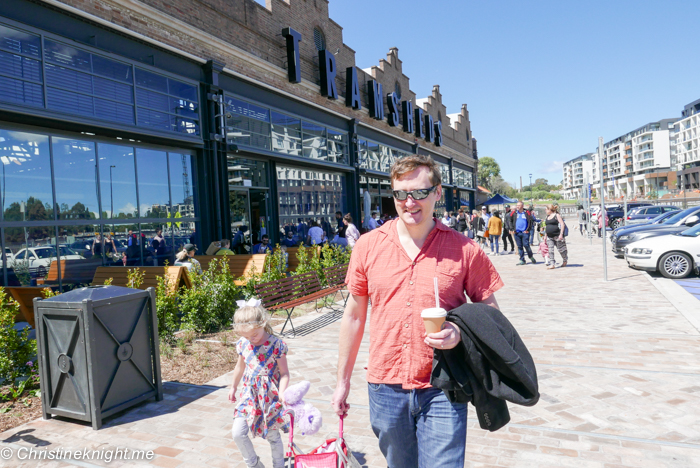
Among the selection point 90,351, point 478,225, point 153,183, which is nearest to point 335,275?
point 153,183

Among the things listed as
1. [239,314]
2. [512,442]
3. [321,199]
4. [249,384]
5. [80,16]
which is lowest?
[512,442]

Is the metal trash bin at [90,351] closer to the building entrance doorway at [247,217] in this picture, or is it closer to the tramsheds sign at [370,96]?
the building entrance doorway at [247,217]

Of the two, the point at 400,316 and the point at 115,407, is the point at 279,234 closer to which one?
the point at 115,407

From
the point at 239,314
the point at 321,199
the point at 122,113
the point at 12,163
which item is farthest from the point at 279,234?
the point at 239,314

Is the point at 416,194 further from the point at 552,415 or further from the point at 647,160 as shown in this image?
the point at 647,160

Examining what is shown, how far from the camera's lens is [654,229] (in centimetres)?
1428

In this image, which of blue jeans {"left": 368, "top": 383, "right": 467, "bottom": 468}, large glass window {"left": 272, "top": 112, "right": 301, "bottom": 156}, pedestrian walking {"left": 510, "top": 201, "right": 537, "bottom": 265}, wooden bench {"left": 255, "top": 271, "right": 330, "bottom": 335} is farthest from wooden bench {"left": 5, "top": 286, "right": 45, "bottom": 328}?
pedestrian walking {"left": 510, "top": 201, "right": 537, "bottom": 265}

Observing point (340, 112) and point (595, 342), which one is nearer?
point (595, 342)

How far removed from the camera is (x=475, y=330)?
184 centimetres

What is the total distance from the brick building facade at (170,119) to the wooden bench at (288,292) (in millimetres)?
4561

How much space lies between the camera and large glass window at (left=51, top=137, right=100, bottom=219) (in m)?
8.99

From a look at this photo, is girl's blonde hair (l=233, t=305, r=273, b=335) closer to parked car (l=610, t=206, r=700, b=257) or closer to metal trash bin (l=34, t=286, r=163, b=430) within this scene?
metal trash bin (l=34, t=286, r=163, b=430)

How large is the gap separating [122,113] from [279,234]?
6.52m

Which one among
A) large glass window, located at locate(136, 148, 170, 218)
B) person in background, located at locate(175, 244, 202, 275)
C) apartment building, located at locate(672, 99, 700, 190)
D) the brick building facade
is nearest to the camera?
the brick building facade
